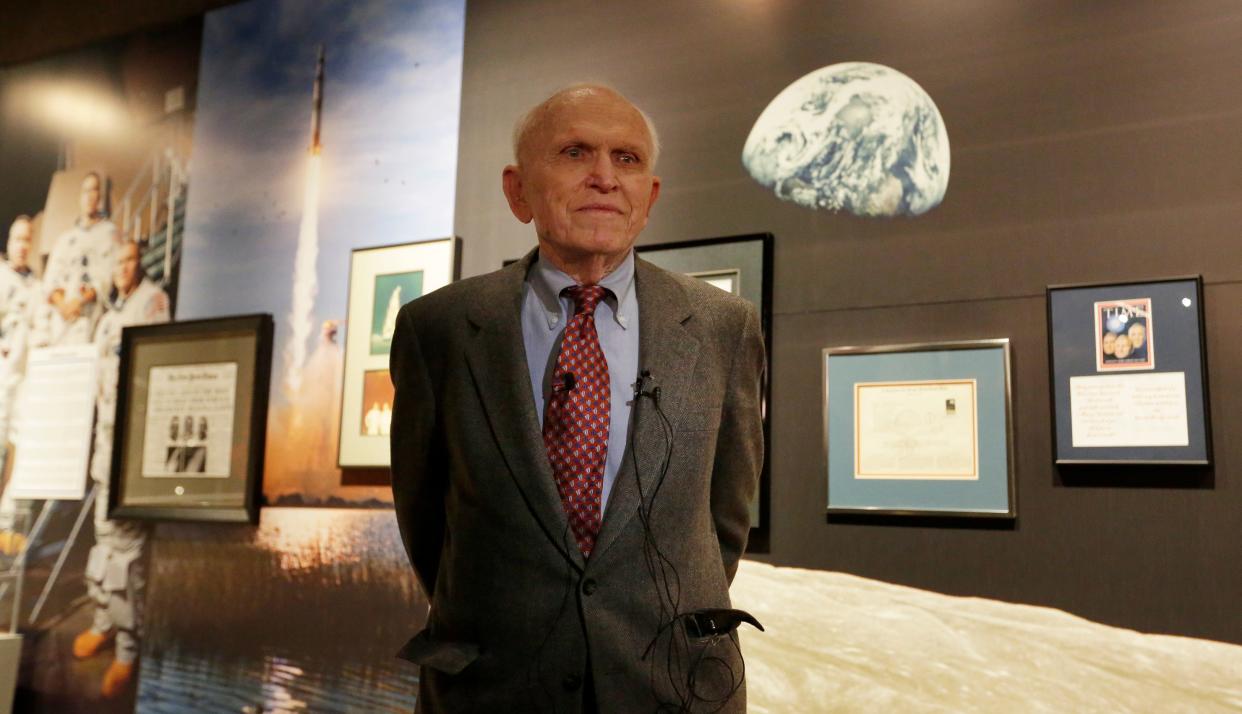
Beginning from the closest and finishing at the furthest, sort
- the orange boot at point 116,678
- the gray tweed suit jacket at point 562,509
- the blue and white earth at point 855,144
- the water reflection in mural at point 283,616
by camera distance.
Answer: the gray tweed suit jacket at point 562,509, the blue and white earth at point 855,144, the water reflection in mural at point 283,616, the orange boot at point 116,678

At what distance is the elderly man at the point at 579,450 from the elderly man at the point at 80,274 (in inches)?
106

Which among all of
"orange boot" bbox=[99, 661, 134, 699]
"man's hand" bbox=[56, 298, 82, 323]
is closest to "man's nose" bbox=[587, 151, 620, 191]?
"orange boot" bbox=[99, 661, 134, 699]

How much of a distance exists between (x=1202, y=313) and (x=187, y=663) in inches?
120

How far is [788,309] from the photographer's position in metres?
2.65

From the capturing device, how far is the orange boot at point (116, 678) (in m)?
3.60

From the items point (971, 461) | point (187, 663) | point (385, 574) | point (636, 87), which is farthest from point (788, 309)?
point (187, 663)

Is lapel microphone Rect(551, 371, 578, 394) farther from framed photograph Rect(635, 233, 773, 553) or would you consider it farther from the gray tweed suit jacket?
framed photograph Rect(635, 233, 773, 553)

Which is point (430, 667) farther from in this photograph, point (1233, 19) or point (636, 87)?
point (1233, 19)

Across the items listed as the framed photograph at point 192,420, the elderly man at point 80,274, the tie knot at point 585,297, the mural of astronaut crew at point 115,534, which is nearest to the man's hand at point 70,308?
the elderly man at point 80,274

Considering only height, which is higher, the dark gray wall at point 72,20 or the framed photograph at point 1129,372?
the dark gray wall at point 72,20

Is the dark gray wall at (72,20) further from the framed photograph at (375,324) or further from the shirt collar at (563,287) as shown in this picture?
the shirt collar at (563,287)

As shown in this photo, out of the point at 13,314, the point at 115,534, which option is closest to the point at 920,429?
the point at 115,534

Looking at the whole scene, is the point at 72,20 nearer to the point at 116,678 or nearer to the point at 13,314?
the point at 13,314

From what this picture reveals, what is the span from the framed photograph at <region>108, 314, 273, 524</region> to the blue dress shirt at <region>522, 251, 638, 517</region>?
6.73ft
